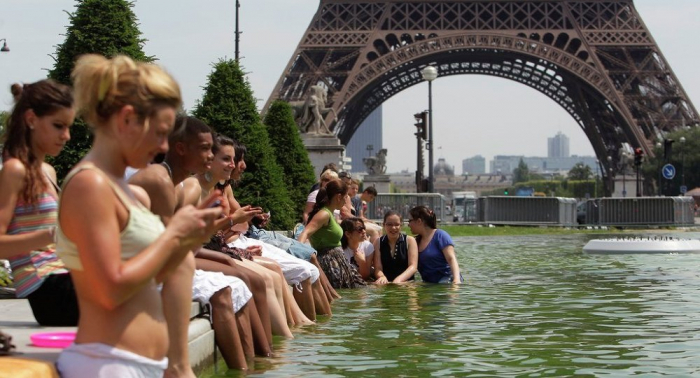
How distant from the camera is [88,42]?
1059cm

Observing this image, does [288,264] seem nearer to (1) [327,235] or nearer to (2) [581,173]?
(1) [327,235]

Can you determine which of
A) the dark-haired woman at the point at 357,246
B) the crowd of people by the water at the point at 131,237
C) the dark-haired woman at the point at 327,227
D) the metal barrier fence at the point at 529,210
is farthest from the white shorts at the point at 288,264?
the metal barrier fence at the point at 529,210

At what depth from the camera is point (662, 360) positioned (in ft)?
22.4

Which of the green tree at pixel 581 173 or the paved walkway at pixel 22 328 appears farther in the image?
the green tree at pixel 581 173

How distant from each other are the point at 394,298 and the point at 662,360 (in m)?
4.17

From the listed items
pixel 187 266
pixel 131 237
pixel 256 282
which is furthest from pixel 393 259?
pixel 131 237

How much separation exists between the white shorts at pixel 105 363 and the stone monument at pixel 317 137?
2558cm

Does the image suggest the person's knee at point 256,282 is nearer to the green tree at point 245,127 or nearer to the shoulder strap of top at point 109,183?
the shoulder strap of top at point 109,183

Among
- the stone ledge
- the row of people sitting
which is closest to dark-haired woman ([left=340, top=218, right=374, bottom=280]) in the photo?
the row of people sitting

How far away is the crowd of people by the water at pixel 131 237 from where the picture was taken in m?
3.30

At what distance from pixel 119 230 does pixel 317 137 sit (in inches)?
1037

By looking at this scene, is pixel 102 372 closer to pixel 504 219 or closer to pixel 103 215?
pixel 103 215

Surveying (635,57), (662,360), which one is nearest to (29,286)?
(662,360)

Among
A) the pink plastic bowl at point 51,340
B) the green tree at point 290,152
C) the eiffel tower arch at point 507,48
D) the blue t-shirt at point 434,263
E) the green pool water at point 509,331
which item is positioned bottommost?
the green pool water at point 509,331
